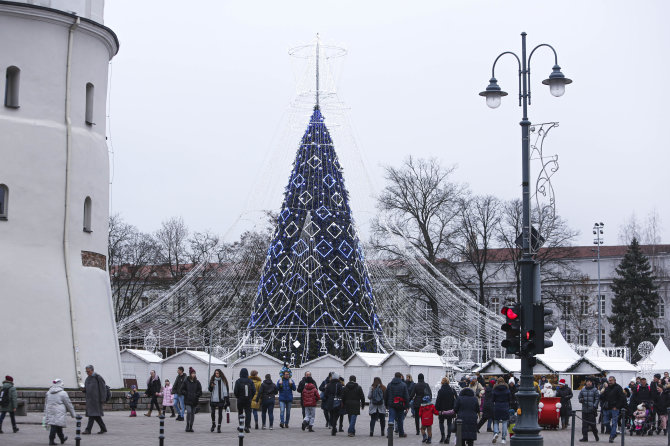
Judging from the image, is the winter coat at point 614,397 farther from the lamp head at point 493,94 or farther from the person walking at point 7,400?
the person walking at point 7,400

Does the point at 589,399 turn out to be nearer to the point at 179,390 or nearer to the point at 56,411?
the point at 179,390

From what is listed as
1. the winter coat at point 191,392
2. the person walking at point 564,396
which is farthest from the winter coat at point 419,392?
the person walking at point 564,396

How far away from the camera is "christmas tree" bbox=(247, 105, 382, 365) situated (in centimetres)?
4572

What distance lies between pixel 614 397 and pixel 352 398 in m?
7.47

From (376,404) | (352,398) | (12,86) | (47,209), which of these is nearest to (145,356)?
(47,209)

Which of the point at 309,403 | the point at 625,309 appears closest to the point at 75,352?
the point at 309,403

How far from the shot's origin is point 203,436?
86.7ft

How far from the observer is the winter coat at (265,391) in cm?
3020

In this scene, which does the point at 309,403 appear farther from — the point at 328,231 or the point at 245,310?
the point at 245,310

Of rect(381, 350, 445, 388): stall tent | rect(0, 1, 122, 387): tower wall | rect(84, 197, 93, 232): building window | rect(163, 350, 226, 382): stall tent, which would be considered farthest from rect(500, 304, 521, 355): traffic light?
rect(163, 350, 226, 382): stall tent

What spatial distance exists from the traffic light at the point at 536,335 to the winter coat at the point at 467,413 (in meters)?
4.55

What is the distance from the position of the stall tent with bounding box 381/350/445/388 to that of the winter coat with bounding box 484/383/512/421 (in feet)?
52.1

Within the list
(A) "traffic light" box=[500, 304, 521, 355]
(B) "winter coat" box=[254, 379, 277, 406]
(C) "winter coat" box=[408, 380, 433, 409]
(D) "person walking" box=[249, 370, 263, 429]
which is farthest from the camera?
(B) "winter coat" box=[254, 379, 277, 406]

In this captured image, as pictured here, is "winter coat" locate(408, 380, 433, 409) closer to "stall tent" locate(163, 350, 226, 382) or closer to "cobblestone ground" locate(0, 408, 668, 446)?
"cobblestone ground" locate(0, 408, 668, 446)
